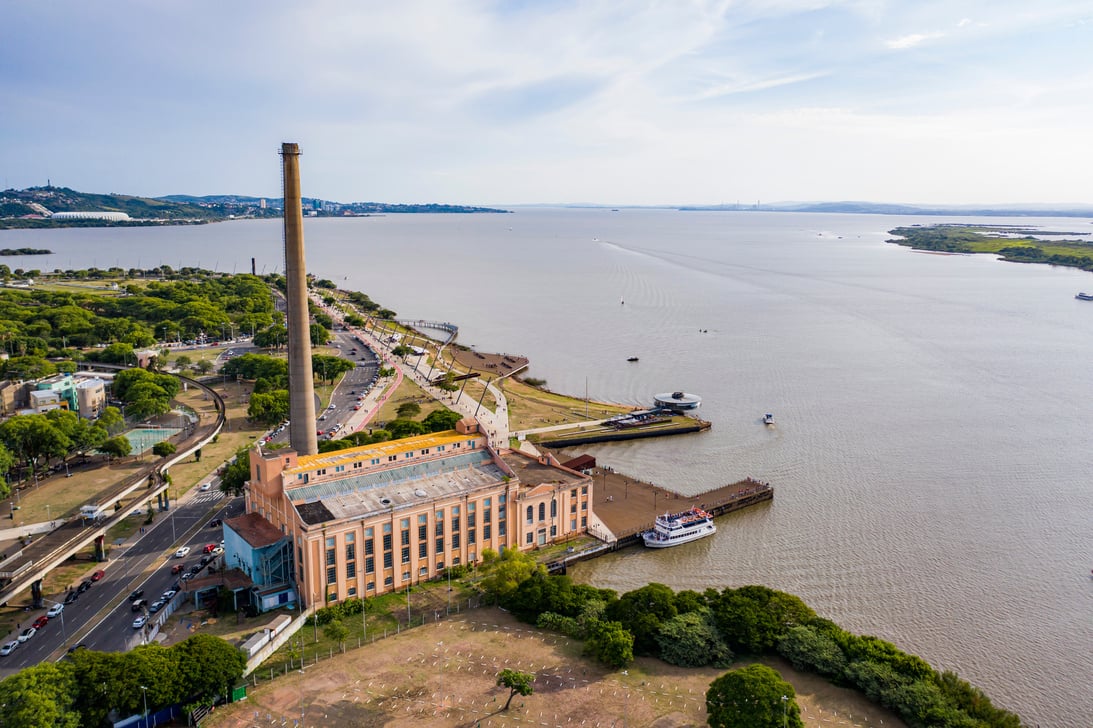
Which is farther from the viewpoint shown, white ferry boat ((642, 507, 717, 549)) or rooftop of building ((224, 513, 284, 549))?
white ferry boat ((642, 507, 717, 549))

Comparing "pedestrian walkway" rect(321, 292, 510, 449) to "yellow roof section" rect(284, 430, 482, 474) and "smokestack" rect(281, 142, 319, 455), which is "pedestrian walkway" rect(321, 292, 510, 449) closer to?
"yellow roof section" rect(284, 430, 482, 474)

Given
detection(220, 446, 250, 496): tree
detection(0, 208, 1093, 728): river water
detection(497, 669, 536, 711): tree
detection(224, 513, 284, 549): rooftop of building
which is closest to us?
detection(497, 669, 536, 711): tree

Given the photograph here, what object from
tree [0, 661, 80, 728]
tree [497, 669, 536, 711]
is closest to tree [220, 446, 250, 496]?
tree [0, 661, 80, 728]

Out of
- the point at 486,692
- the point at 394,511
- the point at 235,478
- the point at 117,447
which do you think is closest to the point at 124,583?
the point at 235,478

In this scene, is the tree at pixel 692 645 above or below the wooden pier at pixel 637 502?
above

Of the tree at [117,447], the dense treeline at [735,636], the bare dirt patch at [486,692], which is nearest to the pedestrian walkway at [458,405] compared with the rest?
the tree at [117,447]

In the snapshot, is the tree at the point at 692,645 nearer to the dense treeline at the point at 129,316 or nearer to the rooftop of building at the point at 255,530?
the rooftop of building at the point at 255,530

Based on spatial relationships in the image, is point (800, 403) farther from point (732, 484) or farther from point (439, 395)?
point (439, 395)
